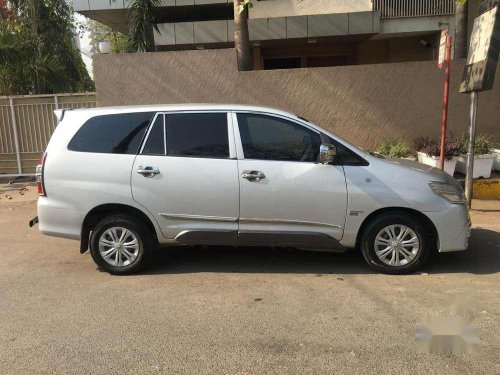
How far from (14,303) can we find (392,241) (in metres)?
3.71

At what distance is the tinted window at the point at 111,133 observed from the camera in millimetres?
5258

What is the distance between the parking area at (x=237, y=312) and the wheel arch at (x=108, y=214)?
47 cm

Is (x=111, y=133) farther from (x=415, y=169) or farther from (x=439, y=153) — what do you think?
(x=439, y=153)

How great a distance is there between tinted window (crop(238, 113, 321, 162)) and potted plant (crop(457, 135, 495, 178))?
490 centimetres

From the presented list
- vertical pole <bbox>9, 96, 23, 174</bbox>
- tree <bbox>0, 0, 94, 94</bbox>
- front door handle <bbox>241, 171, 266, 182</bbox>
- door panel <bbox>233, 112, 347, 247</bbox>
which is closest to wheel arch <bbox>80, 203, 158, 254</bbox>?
door panel <bbox>233, 112, 347, 247</bbox>

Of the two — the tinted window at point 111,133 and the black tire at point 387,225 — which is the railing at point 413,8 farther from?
the tinted window at point 111,133

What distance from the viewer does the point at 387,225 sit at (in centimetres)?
503

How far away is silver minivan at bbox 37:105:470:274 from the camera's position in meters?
5.00

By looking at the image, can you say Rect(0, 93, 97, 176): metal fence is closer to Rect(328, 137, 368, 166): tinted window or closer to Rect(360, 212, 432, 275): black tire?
Rect(328, 137, 368, 166): tinted window

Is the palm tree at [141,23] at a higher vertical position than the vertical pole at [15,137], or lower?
higher

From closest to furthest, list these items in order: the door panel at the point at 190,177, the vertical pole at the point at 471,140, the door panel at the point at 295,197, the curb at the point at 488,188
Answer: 1. the door panel at the point at 295,197
2. the door panel at the point at 190,177
3. the vertical pole at the point at 471,140
4. the curb at the point at 488,188

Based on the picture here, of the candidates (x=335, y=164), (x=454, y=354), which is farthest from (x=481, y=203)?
(x=454, y=354)

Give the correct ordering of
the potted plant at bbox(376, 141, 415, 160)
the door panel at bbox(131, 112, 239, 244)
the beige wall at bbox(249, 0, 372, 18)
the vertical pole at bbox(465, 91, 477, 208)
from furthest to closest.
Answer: the beige wall at bbox(249, 0, 372, 18)
the potted plant at bbox(376, 141, 415, 160)
the vertical pole at bbox(465, 91, 477, 208)
the door panel at bbox(131, 112, 239, 244)

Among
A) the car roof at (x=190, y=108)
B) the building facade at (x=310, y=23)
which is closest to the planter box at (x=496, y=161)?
the car roof at (x=190, y=108)
